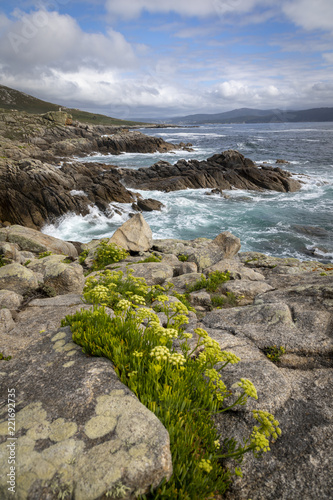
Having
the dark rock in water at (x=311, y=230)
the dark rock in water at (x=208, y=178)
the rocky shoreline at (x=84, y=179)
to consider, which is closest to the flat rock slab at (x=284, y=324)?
the dark rock in water at (x=311, y=230)

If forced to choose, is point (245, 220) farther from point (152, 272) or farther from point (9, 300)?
point (9, 300)

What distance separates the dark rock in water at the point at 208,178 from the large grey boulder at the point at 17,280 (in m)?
34.8

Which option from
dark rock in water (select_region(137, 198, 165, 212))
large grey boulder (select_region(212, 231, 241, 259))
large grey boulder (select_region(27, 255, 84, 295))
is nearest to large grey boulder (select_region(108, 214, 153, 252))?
large grey boulder (select_region(212, 231, 241, 259))

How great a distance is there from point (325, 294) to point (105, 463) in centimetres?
691

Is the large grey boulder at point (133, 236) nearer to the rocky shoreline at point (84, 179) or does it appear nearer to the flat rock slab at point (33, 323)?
the flat rock slab at point (33, 323)

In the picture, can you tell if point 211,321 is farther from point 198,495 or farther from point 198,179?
point 198,179

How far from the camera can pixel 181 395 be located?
335 cm

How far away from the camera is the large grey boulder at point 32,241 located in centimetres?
1628

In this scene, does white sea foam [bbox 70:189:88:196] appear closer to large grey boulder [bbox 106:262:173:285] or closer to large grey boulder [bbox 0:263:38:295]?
large grey boulder [bbox 106:262:173:285]

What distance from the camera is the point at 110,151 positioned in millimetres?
85125

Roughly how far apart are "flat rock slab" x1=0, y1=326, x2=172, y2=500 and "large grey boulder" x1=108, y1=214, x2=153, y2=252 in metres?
13.3

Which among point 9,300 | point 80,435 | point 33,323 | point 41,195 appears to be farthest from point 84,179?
point 80,435

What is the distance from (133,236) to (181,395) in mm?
14920

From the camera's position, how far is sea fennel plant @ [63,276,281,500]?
9.10 feet
